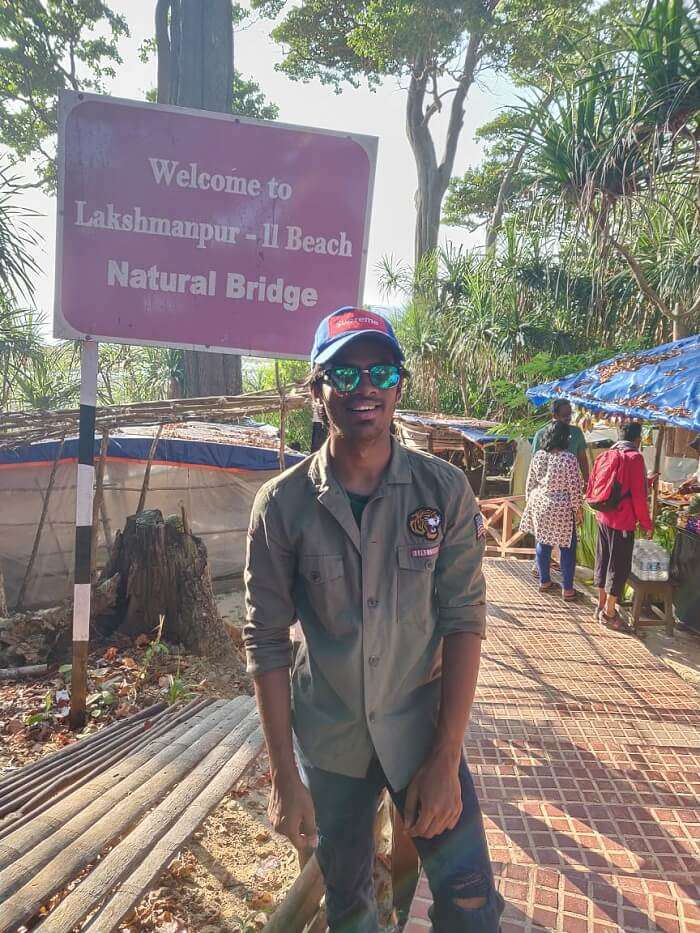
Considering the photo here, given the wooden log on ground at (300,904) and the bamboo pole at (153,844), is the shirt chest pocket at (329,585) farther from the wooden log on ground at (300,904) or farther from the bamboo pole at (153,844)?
the bamboo pole at (153,844)

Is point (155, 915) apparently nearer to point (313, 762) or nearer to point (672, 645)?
point (313, 762)

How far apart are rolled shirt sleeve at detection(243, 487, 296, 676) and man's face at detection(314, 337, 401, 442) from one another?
31 centimetres

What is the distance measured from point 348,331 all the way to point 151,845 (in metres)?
1.85

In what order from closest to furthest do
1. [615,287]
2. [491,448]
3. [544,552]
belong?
[544,552] < [615,287] < [491,448]

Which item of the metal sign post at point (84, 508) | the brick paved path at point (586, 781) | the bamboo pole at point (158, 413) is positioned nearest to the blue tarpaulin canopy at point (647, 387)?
the brick paved path at point (586, 781)

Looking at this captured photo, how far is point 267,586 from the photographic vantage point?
1.73 metres

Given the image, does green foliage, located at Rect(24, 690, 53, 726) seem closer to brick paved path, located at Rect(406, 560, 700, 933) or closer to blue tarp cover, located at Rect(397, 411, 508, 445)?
brick paved path, located at Rect(406, 560, 700, 933)

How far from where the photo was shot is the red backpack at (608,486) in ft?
17.1

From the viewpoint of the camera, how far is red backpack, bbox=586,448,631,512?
5207 millimetres

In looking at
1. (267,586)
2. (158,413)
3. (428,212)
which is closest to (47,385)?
(158,413)

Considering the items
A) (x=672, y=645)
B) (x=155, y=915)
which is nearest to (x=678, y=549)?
(x=672, y=645)

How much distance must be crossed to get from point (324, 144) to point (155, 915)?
146 inches

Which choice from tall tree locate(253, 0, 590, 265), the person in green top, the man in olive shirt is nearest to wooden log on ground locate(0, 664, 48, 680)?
the man in olive shirt

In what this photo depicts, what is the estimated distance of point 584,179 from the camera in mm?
6688
